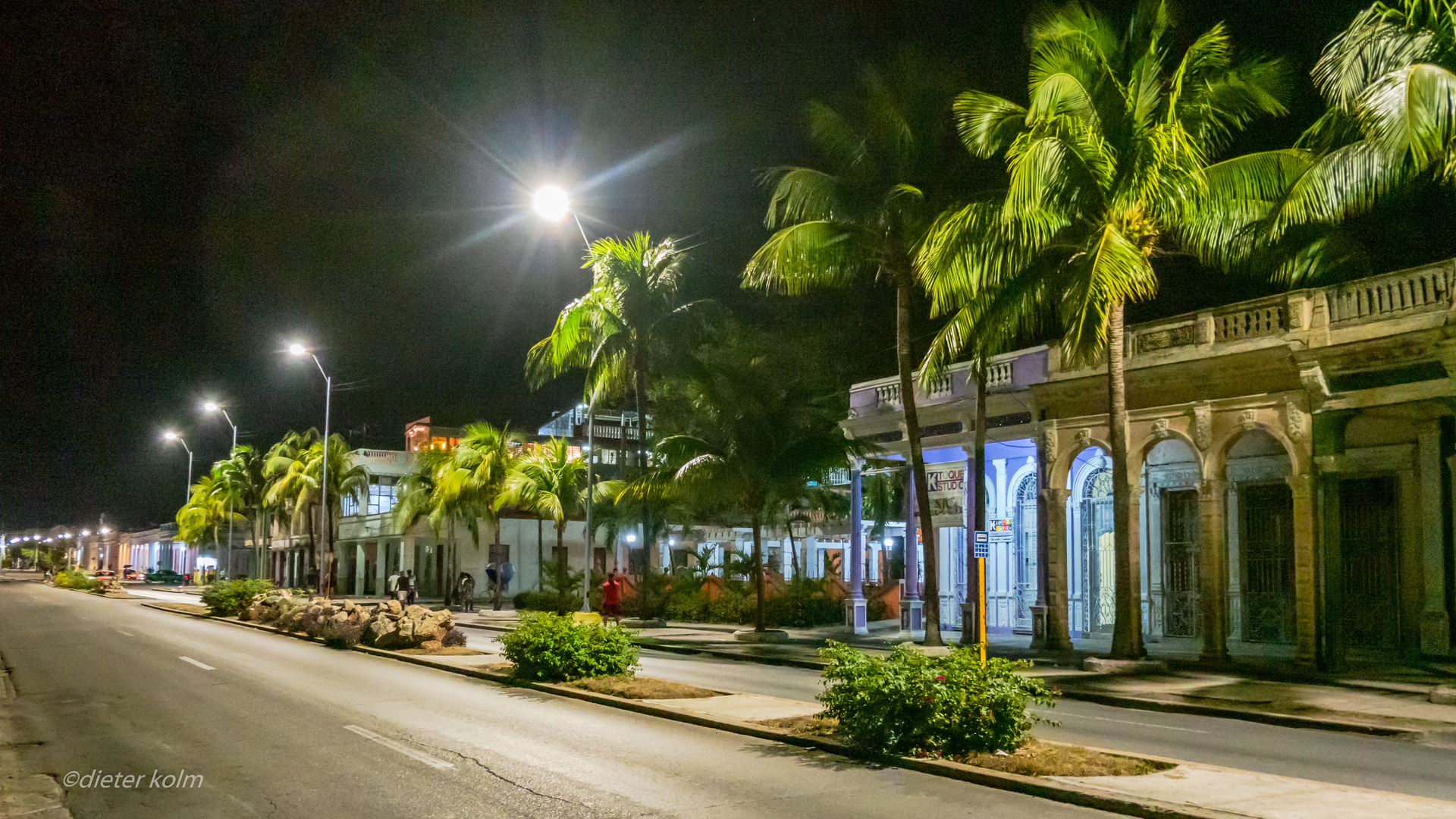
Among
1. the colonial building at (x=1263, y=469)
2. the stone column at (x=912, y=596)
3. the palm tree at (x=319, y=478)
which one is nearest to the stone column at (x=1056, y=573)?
the colonial building at (x=1263, y=469)

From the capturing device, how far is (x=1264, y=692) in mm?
15906

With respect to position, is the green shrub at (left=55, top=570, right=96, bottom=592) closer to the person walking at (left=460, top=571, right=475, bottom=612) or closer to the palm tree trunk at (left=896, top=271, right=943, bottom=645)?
the person walking at (left=460, top=571, right=475, bottom=612)

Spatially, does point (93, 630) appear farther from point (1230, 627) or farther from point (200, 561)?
point (200, 561)

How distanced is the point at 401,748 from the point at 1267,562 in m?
18.9

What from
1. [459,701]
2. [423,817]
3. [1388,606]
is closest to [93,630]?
[459,701]

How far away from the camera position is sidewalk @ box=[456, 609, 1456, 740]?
13.2 meters

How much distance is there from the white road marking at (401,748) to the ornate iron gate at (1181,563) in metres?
18.8

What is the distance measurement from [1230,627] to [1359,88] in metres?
12.4

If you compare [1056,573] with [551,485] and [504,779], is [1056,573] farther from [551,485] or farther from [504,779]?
[551,485]

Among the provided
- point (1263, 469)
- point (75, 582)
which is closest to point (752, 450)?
point (1263, 469)

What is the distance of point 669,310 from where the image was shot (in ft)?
94.4

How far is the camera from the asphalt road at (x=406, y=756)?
8047 mm

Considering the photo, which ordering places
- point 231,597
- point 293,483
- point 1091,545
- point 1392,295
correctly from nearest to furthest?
point 1392,295 < point 1091,545 < point 231,597 < point 293,483

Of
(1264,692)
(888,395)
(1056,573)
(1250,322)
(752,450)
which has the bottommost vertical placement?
(1264,692)
